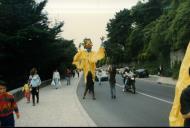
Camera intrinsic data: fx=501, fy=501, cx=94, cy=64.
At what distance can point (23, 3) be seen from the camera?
148ft

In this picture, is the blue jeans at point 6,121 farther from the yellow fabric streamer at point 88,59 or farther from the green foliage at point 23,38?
the green foliage at point 23,38

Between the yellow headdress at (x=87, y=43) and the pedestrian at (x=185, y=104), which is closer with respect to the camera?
the pedestrian at (x=185, y=104)

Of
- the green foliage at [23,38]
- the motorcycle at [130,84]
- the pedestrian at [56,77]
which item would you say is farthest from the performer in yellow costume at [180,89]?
the green foliage at [23,38]

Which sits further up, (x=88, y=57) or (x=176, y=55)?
Result: (x=88, y=57)

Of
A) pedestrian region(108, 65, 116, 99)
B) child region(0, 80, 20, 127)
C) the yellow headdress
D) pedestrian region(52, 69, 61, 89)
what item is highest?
the yellow headdress

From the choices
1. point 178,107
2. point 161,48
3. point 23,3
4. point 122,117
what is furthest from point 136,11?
point 178,107

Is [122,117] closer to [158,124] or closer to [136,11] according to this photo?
[158,124]

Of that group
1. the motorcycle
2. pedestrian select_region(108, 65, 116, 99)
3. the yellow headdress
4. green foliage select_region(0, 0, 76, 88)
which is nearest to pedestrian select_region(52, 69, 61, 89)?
green foliage select_region(0, 0, 76, 88)

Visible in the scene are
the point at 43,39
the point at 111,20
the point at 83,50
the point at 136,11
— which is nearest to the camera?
the point at 83,50

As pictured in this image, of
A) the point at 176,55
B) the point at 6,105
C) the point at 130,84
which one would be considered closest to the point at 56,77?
the point at 130,84

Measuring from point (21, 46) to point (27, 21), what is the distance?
273 cm

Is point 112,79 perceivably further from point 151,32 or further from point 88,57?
point 151,32

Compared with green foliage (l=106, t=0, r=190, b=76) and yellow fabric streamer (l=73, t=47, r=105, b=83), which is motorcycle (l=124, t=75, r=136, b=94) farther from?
green foliage (l=106, t=0, r=190, b=76)

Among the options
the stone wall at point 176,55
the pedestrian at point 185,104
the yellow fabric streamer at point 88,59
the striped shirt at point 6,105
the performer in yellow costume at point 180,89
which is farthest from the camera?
the stone wall at point 176,55
